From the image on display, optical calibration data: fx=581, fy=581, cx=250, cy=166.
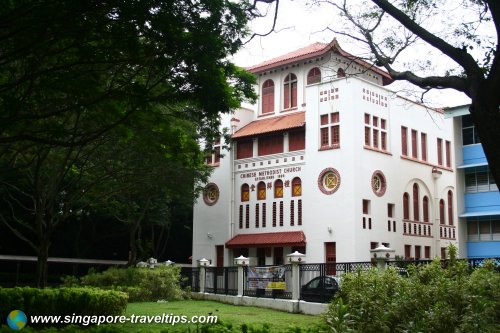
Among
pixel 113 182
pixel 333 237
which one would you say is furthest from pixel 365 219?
pixel 113 182

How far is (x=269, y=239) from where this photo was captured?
3161cm

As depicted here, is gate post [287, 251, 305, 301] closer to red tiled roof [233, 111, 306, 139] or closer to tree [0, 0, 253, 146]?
tree [0, 0, 253, 146]

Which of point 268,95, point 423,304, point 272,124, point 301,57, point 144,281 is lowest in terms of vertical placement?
point 144,281

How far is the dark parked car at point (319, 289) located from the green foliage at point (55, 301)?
8244 mm

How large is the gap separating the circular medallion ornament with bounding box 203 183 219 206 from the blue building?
47.2 ft

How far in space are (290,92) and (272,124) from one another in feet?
7.62

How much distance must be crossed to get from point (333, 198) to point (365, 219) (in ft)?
6.31

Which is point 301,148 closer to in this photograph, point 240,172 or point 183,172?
point 240,172

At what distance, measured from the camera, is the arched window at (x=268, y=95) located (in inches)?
1399

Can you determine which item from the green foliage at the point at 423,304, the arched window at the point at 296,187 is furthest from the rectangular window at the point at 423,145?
the green foliage at the point at 423,304

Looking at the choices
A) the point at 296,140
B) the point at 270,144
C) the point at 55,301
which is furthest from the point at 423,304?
the point at 270,144

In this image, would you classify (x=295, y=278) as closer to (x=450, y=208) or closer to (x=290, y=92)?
(x=290, y=92)

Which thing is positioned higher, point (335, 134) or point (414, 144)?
point (414, 144)

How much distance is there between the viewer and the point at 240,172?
34.8 m
